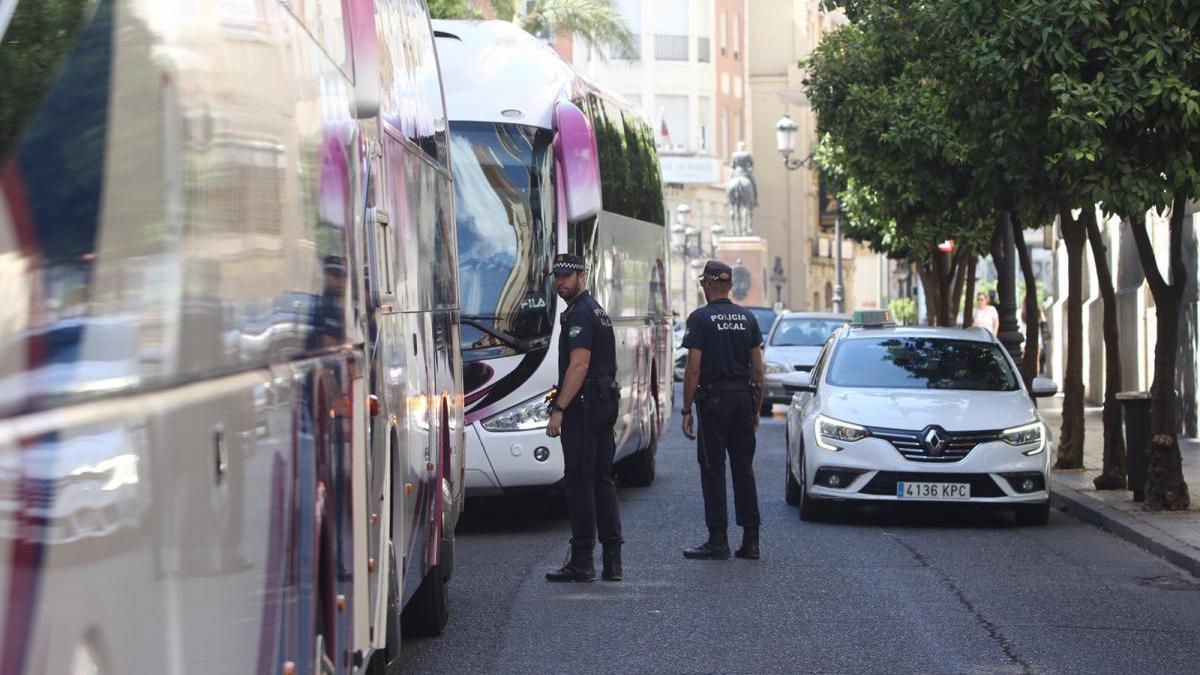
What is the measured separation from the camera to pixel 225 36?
4.02 metres

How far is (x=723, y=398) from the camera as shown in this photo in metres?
12.7

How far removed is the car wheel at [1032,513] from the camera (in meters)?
15.3

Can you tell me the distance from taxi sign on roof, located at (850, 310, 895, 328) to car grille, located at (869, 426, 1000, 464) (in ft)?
7.79

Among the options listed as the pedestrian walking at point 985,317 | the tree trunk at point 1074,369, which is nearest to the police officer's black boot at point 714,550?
the tree trunk at point 1074,369

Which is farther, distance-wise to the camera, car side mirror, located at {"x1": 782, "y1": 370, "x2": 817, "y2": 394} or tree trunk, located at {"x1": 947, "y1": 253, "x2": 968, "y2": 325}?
tree trunk, located at {"x1": 947, "y1": 253, "x2": 968, "y2": 325}

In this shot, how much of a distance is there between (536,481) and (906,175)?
12.3 meters

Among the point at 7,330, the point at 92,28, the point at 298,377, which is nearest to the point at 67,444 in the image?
the point at 7,330

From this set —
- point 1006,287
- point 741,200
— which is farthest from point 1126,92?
point 741,200

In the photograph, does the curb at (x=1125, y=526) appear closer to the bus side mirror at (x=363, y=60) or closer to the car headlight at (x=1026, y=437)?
the car headlight at (x=1026, y=437)

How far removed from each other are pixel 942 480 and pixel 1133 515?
1578mm

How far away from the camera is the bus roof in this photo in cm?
1480

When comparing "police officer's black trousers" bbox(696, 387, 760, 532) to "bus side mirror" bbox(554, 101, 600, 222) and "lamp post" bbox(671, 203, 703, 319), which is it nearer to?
"bus side mirror" bbox(554, 101, 600, 222)

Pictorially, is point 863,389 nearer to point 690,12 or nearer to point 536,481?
point 536,481

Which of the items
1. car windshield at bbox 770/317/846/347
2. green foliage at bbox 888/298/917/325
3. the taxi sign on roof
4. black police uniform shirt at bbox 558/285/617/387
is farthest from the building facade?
black police uniform shirt at bbox 558/285/617/387
